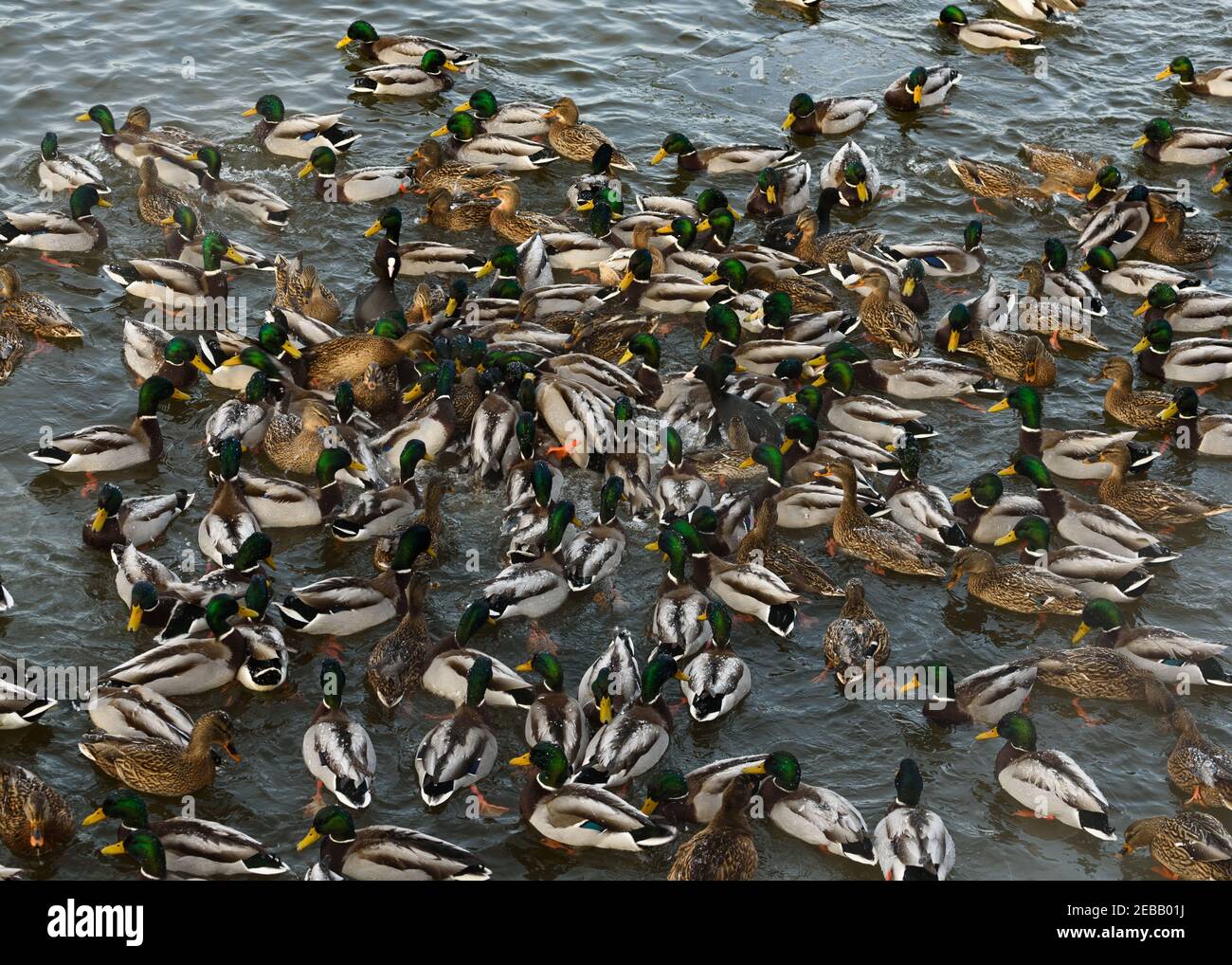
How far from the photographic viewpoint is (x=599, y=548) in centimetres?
1229

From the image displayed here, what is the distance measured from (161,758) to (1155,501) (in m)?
8.53

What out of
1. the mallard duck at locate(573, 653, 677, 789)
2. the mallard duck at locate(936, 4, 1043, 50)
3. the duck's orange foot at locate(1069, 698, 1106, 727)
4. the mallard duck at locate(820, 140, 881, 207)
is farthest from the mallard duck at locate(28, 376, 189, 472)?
the mallard duck at locate(936, 4, 1043, 50)

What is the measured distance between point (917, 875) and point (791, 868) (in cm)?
88

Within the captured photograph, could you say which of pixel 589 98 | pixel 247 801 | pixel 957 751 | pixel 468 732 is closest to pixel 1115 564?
pixel 957 751

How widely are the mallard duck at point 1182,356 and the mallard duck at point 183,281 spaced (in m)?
9.38

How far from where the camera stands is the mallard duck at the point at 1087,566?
12.2 metres

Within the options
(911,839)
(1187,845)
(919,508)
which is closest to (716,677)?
Answer: (911,839)

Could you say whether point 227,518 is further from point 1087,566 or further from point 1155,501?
point 1155,501

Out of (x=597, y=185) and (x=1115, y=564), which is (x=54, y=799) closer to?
(x=1115, y=564)

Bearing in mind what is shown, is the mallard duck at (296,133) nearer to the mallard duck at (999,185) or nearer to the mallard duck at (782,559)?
the mallard duck at (999,185)

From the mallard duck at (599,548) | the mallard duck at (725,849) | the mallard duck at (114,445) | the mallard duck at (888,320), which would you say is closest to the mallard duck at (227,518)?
the mallard duck at (114,445)

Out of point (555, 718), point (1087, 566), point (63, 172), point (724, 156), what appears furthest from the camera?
point (724, 156)

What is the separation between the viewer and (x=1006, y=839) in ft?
33.1

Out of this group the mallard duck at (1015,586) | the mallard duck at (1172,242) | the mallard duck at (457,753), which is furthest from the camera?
the mallard duck at (1172,242)
